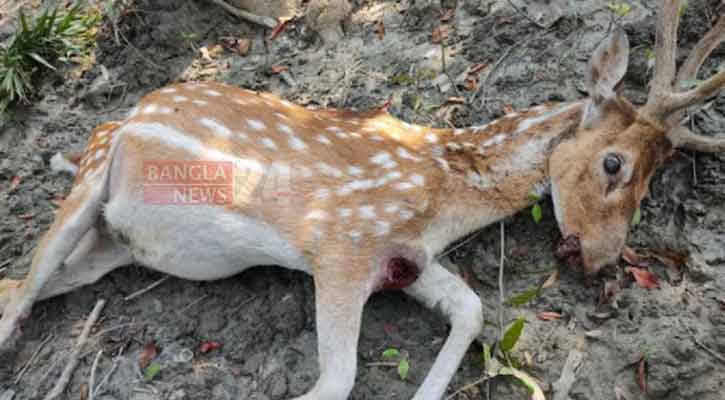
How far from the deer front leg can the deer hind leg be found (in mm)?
1734

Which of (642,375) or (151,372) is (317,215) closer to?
(151,372)

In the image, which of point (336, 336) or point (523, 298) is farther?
point (523, 298)

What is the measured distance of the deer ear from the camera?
3.41m

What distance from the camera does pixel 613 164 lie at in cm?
337

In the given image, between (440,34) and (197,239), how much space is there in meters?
2.50

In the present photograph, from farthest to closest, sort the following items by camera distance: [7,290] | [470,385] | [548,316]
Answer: [7,290], [548,316], [470,385]

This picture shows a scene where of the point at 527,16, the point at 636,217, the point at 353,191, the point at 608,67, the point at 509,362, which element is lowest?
the point at 509,362

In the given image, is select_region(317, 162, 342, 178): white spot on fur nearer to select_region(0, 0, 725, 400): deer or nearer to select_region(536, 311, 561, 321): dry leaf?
A: select_region(0, 0, 725, 400): deer

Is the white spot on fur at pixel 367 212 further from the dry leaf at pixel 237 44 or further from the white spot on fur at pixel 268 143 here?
the dry leaf at pixel 237 44

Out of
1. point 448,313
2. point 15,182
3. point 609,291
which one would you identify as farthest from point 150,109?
point 609,291

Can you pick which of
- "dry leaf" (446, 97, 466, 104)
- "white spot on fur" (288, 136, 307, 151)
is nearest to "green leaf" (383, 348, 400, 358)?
"white spot on fur" (288, 136, 307, 151)

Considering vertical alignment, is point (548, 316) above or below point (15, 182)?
above

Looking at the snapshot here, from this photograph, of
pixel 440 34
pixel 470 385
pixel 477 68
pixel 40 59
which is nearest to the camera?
pixel 470 385

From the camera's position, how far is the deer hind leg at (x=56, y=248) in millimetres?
3467
